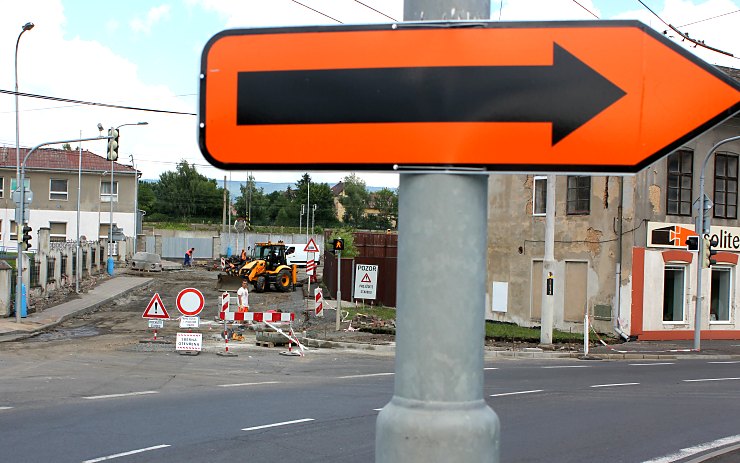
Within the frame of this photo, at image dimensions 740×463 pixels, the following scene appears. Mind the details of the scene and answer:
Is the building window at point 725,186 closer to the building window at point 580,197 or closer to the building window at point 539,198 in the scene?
the building window at point 580,197

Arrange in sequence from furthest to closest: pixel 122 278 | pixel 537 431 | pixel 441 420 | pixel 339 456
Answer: pixel 122 278
pixel 537 431
pixel 339 456
pixel 441 420

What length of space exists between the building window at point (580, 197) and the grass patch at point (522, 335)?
4680 millimetres

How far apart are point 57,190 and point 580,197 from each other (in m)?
45.8

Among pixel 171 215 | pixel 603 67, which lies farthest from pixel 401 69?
pixel 171 215

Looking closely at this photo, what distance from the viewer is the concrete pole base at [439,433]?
190 cm

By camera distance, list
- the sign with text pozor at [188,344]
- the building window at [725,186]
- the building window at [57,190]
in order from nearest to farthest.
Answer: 1. the sign with text pozor at [188,344]
2. the building window at [725,186]
3. the building window at [57,190]

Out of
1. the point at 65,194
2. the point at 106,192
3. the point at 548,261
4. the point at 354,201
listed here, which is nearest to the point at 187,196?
the point at 354,201

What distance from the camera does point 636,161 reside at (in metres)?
1.98

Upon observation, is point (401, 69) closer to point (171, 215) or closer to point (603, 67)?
point (603, 67)

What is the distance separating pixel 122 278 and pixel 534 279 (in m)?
28.9

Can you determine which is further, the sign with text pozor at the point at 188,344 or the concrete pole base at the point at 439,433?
the sign with text pozor at the point at 188,344

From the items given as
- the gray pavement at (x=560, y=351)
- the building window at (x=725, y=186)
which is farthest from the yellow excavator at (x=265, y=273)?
the building window at (x=725, y=186)

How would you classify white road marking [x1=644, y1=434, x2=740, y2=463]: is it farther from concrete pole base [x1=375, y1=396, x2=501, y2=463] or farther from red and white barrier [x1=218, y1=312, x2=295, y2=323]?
red and white barrier [x1=218, y1=312, x2=295, y2=323]

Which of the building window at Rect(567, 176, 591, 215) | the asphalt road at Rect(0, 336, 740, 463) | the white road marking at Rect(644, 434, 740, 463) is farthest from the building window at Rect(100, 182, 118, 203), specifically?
the white road marking at Rect(644, 434, 740, 463)
